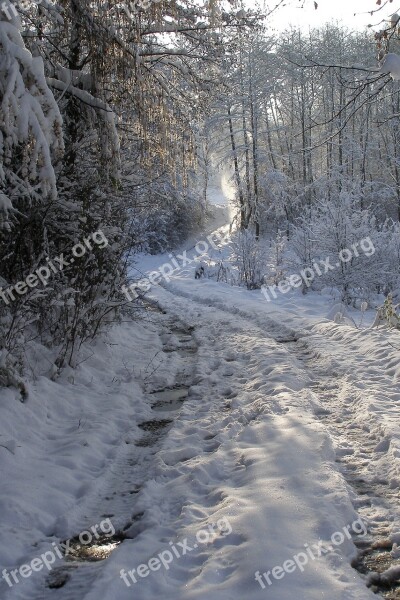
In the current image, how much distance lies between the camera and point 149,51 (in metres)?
7.48

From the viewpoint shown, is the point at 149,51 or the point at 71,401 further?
the point at 149,51

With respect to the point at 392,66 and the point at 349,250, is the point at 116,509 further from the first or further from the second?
the point at 349,250

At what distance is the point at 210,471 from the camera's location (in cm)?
413

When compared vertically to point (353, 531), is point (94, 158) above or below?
above

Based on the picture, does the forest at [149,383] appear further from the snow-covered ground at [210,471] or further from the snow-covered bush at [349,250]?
the snow-covered bush at [349,250]

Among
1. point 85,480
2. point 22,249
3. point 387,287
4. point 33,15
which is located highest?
point 33,15

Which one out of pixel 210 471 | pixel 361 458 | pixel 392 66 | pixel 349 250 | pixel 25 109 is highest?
pixel 25 109

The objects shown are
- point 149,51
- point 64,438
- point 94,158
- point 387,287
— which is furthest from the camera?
point 387,287

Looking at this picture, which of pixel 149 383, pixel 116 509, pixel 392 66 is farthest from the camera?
pixel 149 383

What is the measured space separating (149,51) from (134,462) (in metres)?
5.92

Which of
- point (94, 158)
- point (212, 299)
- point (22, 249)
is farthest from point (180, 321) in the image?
point (22, 249)

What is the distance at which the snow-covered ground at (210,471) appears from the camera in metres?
2.87

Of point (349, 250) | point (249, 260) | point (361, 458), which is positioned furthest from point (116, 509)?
point (249, 260)

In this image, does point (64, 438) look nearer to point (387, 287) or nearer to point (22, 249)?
point (22, 249)
